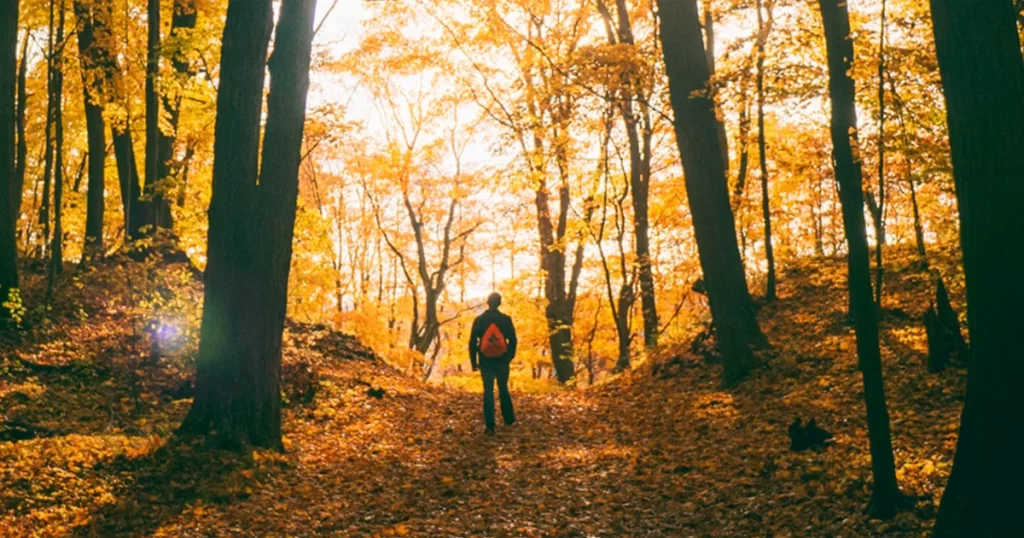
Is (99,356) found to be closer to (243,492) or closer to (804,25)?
(243,492)

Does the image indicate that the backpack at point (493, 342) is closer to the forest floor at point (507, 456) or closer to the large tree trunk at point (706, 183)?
the forest floor at point (507, 456)

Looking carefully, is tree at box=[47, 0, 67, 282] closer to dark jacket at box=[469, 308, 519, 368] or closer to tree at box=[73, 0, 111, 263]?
tree at box=[73, 0, 111, 263]

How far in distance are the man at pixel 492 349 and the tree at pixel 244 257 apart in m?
2.93

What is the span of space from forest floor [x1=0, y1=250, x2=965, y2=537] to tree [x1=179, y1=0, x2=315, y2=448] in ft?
1.67

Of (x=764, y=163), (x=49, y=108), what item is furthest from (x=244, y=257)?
(x=49, y=108)

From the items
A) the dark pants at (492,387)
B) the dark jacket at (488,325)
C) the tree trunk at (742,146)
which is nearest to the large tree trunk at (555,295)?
the tree trunk at (742,146)

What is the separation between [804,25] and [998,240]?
709 centimetres

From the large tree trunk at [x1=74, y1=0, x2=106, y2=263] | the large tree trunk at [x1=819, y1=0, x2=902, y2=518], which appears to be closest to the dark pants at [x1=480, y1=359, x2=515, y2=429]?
the large tree trunk at [x1=819, y1=0, x2=902, y2=518]

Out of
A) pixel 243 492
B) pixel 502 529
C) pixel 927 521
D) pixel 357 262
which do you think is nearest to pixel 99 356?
pixel 243 492

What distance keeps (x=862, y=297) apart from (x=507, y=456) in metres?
5.18

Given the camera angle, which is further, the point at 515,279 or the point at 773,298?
the point at 515,279

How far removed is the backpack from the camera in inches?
420

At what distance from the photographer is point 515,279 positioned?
77.9 feet

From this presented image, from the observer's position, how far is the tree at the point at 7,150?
1201 centimetres
